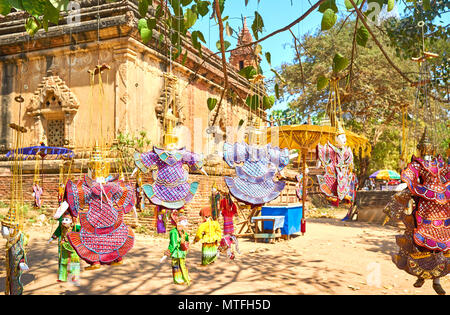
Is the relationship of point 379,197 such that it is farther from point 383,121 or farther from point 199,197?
point 199,197

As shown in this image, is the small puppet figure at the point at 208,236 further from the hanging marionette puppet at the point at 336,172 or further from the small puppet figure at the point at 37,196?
the small puppet figure at the point at 37,196

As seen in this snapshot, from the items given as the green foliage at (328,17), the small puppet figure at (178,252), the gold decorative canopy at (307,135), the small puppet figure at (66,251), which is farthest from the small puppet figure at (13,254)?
the gold decorative canopy at (307,135)

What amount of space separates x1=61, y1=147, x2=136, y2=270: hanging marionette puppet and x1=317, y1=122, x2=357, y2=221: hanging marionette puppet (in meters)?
2.48

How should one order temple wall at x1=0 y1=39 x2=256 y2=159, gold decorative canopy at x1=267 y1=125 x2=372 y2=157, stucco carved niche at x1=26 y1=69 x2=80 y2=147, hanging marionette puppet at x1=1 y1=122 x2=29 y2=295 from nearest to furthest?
hanging marionette puppet at x1=1 y1=122 x2=29 y2=295 → gold decorative canopy at x1=267 y1=125 x2=372 y2=157 → temple wall at x1=0 y1=39 x2=256 y2=159 → stucco carved niche at x1=26 y1=69 x2=80 y2=147

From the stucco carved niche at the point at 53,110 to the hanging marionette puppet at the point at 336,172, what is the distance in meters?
7.89

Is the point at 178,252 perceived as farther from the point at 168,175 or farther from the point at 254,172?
the point at 254,172

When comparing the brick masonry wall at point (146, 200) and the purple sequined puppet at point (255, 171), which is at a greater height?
the purple sequined puppet at point (255, 171)

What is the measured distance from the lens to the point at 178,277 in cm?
439

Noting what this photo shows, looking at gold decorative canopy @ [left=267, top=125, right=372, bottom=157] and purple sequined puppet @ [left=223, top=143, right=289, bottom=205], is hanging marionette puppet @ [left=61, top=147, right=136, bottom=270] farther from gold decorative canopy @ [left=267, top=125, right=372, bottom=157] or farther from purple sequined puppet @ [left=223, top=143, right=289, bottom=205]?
gold decorative canopy @ [left=267, top=125, right=372, bottom=157]

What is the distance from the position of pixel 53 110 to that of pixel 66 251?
24.4 ft

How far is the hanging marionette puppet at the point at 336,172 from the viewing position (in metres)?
4.81

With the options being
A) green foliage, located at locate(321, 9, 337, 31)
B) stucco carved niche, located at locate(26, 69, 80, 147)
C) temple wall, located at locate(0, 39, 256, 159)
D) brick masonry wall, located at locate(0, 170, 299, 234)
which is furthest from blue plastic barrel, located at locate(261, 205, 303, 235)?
green foliage, located at locate(321, 9, 337, 31)

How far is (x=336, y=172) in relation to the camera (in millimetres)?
4867

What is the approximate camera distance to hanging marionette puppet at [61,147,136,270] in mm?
3777
